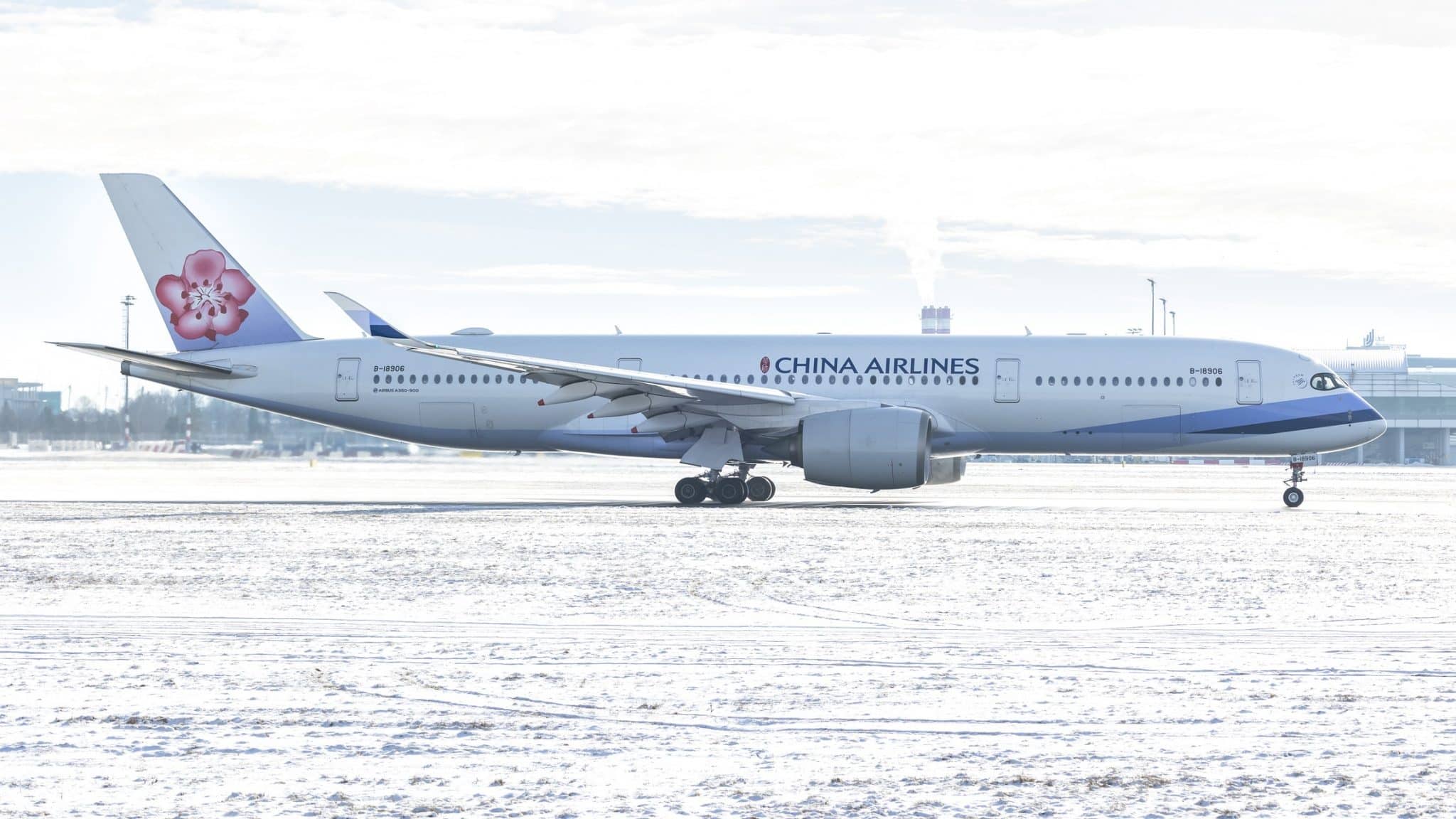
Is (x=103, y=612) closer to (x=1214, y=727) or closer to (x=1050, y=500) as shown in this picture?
(x=1214, y=727)

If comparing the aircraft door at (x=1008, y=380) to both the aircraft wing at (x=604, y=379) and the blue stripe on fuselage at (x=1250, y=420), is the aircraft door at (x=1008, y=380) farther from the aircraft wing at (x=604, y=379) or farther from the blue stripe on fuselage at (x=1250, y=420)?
the aircraft wing at (x=604, y=379)

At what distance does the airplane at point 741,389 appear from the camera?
1015 inches

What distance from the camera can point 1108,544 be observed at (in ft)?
56.2

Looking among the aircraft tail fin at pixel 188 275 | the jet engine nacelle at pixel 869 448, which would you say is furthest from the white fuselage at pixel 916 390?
the jet engine nacelle at pixel 869 448

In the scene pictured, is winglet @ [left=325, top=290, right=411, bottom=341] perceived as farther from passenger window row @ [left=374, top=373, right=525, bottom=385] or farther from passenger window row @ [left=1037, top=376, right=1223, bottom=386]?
passenger window row @ [left=1037, top=376, right=1223, bottom=386]

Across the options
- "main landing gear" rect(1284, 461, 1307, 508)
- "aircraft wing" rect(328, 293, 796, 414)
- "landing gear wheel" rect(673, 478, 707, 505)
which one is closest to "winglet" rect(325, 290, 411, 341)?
"aircraft wing" rect(328, 293, 796, 414)

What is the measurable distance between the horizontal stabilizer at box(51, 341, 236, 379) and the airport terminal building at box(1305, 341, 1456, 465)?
240ft

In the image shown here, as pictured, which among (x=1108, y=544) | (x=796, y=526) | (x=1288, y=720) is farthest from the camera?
(x=796, y=526)

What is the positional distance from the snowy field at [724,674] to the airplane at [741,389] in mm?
7290

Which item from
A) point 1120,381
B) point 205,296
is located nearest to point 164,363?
point 205,296

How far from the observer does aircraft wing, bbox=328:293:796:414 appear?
24594mm

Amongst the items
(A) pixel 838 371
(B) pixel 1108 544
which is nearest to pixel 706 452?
(A) pixel 838 371

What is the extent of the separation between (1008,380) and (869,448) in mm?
4001

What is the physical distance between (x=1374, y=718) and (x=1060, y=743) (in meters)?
1.72
